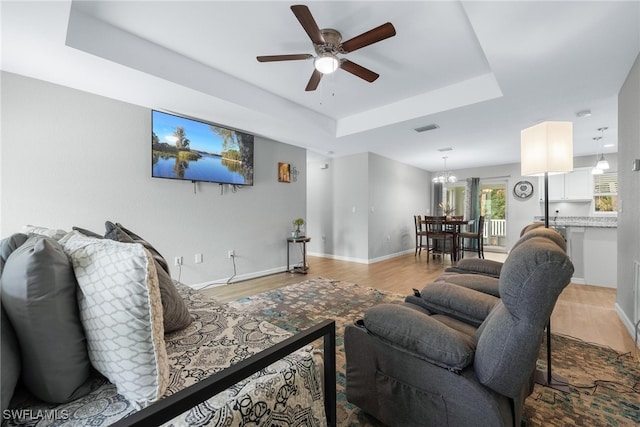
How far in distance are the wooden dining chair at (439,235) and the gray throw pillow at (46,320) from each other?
548 cm

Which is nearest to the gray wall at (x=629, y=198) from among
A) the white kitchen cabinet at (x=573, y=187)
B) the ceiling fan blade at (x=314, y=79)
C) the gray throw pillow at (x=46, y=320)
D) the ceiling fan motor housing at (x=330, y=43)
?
the ceiling fan motor housing at (x=330, y=43)

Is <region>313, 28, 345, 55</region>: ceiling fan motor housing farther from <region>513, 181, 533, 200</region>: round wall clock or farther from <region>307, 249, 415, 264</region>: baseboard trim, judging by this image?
<region>513, 181, 533, 200</region>: round wall clock

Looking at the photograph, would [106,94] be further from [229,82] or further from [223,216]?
[223,216]

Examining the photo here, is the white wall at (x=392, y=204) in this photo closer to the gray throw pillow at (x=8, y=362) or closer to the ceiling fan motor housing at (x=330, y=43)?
the ceiling fan motor housing at (x=330, y=43)

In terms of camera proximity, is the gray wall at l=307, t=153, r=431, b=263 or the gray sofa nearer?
the gray sofa

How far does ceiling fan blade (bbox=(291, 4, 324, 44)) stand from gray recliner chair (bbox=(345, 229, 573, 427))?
1805 mm

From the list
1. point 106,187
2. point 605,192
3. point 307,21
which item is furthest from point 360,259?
point 605,192

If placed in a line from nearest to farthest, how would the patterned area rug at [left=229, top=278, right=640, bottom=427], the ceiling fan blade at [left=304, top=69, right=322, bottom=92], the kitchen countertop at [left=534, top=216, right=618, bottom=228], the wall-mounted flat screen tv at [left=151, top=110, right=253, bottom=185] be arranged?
the patterned area rug at [left=229, top=278, right=640, bottom=427]
the ceiling fan blade at [left=304, top=69, right=322, bottom=92]
the wall-mounted flat screen tv at [left=151, top=110, right=253, bottom=185]
the kitchen countertop at [left=534, top=216, right=618, bottom=228]

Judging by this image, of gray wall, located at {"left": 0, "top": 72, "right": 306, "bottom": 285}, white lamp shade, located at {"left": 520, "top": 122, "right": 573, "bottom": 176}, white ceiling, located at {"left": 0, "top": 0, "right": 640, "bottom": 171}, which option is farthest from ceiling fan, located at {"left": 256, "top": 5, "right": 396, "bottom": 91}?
gray wall, located at {"left": 0, "top": 72, "right": 306, "bottom": 285}

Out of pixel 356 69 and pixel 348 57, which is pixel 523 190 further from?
pixel 356 69

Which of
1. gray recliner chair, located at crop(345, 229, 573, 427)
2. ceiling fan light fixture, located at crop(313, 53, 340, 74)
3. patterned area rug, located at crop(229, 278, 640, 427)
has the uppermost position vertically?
ceiling fan light fixture, located at crop(313, 53, 340, 74)

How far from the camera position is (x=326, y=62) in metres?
2.12

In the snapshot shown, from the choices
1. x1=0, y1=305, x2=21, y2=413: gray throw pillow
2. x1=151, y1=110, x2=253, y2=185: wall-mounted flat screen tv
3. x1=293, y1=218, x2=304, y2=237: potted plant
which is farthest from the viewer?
x1=293, y1=218, x2=304, y2=237: potted plant

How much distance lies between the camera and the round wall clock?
6.25 meters
